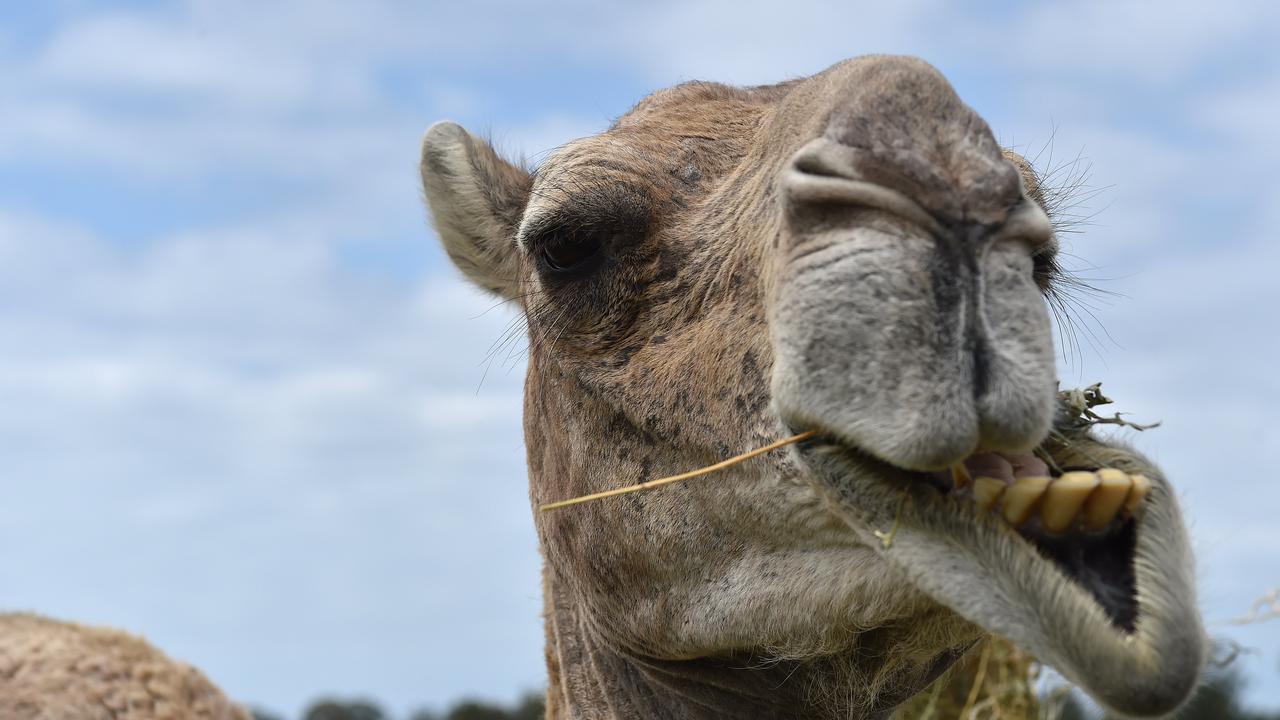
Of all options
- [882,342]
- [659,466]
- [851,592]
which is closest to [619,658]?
[659,466]

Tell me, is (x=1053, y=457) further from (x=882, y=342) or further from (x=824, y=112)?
(x=824, y=112)

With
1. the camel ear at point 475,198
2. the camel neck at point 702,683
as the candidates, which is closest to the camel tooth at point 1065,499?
→ the camel neck at point 702,683

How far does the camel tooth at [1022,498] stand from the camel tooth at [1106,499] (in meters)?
0.11

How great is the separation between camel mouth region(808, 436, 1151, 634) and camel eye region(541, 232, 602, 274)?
1.69m

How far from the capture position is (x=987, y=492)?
2.86 meters

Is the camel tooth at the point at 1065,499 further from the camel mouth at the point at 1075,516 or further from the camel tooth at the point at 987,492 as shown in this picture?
the camel tooth at the point at 987,492

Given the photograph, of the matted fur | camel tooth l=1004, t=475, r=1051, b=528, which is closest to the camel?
camel tooth l=1004, t=475, r=1051, b=528

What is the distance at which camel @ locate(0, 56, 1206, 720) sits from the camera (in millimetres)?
2773

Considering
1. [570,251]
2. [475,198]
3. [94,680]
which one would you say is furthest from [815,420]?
[94,680]

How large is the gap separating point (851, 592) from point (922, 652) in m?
0.59

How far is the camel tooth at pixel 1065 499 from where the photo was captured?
2.76 m

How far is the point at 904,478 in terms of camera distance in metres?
3.05

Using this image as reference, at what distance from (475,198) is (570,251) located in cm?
112

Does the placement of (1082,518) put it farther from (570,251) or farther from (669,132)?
(669,132)
